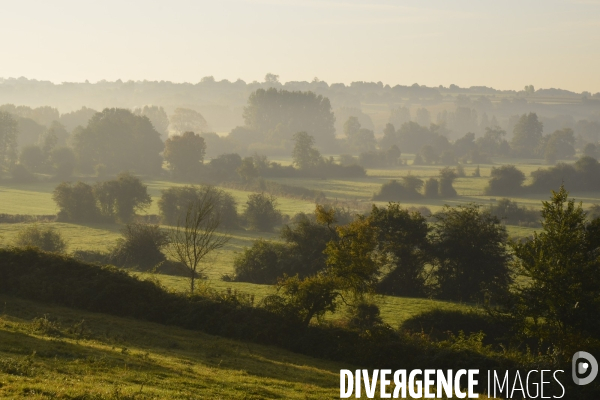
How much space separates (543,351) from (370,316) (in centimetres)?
832

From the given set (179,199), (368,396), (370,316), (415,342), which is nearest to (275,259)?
(370,316)

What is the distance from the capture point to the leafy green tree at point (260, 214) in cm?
7231

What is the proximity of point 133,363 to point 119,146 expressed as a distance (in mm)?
118936

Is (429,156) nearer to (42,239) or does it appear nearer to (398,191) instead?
(398,191)

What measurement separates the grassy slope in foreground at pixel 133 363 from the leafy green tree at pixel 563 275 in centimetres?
794

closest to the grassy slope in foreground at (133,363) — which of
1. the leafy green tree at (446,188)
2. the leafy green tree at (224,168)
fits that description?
the leafy green tree at (446,188)

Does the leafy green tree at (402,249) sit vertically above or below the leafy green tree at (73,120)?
below

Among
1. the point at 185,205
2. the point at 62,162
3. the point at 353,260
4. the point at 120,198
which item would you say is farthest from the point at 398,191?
the point at 353,260

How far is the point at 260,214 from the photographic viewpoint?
237 ft

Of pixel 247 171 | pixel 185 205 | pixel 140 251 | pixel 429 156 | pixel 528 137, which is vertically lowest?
pixel 140 251

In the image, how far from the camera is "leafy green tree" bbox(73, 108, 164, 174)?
126 meters

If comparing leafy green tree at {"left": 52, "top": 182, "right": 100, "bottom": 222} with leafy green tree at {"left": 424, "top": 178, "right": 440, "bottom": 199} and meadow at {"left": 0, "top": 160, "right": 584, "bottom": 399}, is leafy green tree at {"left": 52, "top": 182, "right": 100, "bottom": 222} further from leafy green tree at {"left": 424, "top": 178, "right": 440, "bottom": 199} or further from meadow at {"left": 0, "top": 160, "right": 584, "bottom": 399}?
leafy green tree at {"left": 424, "top": 178, "right": 440, "bottom": 199}

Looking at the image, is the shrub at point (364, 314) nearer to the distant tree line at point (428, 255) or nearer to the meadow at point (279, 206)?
the meadow at point (279, 206)

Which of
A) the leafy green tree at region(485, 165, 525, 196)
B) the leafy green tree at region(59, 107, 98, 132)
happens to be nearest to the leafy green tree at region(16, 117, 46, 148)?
the leafy green tree at region(59, 107, 98, 132)
